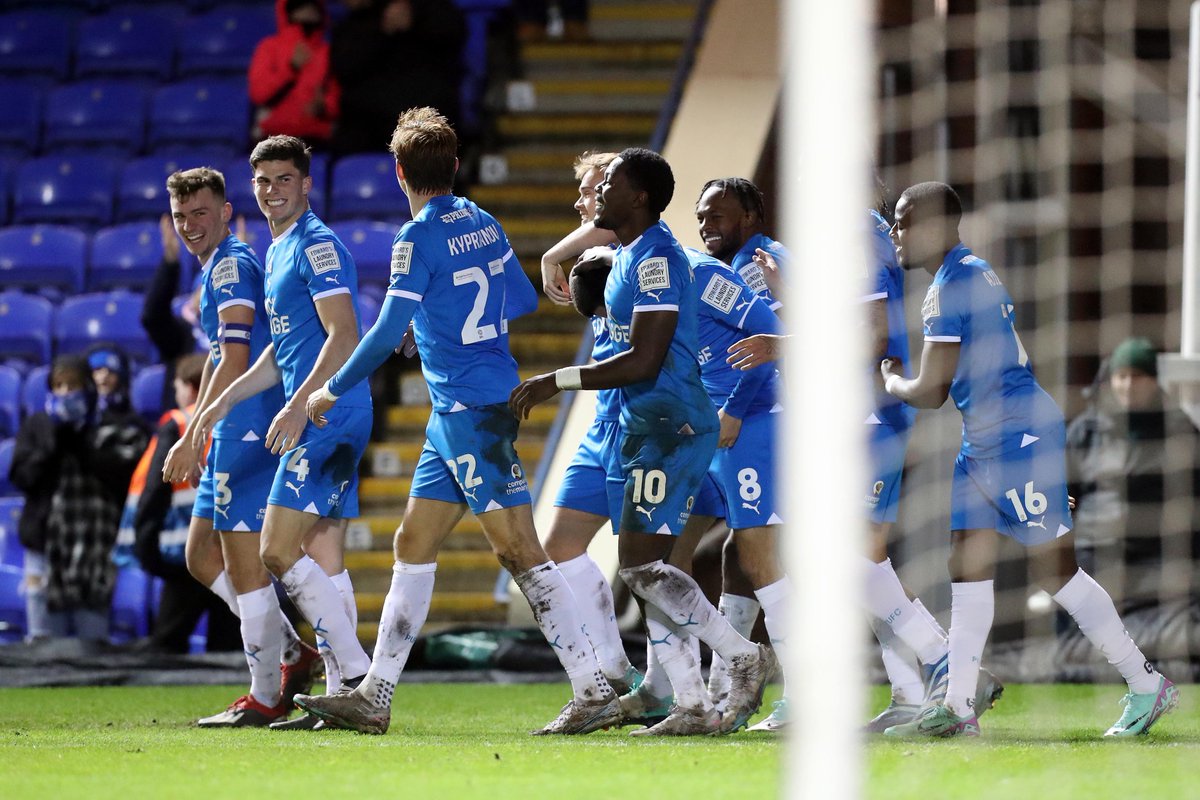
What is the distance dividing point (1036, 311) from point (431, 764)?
8682mm

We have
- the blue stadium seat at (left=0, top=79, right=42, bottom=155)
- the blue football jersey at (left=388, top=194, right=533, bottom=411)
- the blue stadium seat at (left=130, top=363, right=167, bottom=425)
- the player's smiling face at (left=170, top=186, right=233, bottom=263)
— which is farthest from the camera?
the blue stadium seat at (left=0, top=79, right=42, bottom=155)

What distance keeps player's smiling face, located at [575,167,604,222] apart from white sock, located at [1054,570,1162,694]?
7.80ft

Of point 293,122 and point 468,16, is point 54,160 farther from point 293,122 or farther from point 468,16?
point 468,16

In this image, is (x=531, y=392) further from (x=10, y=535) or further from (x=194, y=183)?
(x=10, y=535)

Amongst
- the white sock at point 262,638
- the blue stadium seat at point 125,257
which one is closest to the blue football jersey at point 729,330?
the white sock at point 262,638

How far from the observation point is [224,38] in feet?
48.4

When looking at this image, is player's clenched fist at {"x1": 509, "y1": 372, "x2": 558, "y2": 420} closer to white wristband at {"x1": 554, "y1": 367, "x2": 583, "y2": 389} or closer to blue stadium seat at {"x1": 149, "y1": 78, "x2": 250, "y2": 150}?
white wristband at {"x1": 554, "y1": 367, "x2": 583, "y2": 389}

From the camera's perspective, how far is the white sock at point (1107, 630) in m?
6.28

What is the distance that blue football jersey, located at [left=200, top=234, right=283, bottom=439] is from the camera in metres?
6.86

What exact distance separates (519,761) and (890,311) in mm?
2407

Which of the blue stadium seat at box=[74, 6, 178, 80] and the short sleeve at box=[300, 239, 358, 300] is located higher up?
the blue stadium seat at box=[74, 6, 178, 80]

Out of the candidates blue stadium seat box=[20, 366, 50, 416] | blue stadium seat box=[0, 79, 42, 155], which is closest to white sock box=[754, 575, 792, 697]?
blue stadium seat box=[20, 366, 50, 416]

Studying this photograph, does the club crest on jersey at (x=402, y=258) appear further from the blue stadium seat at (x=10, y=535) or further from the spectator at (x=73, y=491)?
the blue stadium seat at (x=10, y=535)

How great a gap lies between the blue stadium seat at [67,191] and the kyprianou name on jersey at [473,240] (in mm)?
7796
